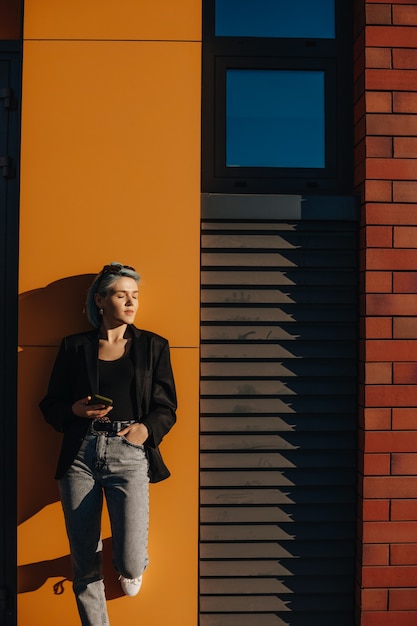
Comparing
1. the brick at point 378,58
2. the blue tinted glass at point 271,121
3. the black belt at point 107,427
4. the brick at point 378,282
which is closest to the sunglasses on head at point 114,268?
the black belt at point 107,427

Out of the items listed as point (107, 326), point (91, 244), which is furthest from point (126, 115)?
point (107, 326)

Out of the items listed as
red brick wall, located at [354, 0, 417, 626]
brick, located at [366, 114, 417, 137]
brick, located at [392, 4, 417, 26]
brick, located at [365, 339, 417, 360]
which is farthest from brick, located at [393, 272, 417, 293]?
brick, located at [392, 4, 417, 26]

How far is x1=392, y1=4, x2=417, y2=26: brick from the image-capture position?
3.03 meters

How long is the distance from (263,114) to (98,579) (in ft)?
8.92

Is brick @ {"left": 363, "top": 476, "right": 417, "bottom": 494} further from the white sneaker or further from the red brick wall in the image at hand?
the white sneaker

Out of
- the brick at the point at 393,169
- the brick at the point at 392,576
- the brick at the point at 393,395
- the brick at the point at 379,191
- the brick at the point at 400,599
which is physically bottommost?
the brick at the point at 400,599

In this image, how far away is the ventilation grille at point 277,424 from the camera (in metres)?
3.08

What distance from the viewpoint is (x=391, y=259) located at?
9.87 feet

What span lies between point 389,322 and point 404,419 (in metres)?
0.54

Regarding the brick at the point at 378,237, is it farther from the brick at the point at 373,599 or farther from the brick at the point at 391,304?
the brick at the point at 373,599

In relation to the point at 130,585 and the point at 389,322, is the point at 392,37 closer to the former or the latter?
the point at 389,322

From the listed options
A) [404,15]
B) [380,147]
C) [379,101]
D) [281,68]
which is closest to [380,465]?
[380,147]

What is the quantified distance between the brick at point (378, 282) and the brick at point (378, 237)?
0.16 meters

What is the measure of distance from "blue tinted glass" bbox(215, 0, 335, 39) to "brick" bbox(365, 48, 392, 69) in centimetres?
35
